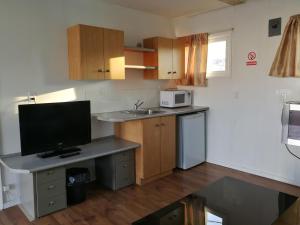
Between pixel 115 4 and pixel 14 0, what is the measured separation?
4.69ft

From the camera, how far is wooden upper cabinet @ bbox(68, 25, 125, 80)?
3262mm

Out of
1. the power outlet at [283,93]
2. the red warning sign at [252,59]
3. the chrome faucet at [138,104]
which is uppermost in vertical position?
the red warning sign at [252,59]

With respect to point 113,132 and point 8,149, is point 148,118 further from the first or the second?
point 8,149

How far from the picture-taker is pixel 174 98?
438 centimetres

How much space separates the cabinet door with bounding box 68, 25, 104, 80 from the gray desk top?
0.91m

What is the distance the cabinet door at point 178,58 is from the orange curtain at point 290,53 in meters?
1.60

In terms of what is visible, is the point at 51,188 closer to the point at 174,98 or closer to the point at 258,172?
the point at 174,98

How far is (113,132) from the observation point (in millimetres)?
4023

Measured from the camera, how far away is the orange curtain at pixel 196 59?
4.37m

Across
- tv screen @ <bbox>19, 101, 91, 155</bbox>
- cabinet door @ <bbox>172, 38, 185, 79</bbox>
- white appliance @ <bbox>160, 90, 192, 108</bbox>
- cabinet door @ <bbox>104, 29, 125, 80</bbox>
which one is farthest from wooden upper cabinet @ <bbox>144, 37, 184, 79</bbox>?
tv screen @ <bbox>19, 101, 91, 155</bbox>

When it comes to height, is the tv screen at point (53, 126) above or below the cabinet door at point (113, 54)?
below

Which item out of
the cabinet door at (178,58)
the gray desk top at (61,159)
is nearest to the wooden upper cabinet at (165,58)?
the cabinet door at (178,58)

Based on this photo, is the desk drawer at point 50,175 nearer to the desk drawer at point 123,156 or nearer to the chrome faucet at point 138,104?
the desk drawer at point 123,156

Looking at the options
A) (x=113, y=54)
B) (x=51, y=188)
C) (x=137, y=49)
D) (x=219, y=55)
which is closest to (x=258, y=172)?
(x=219, y=55)
